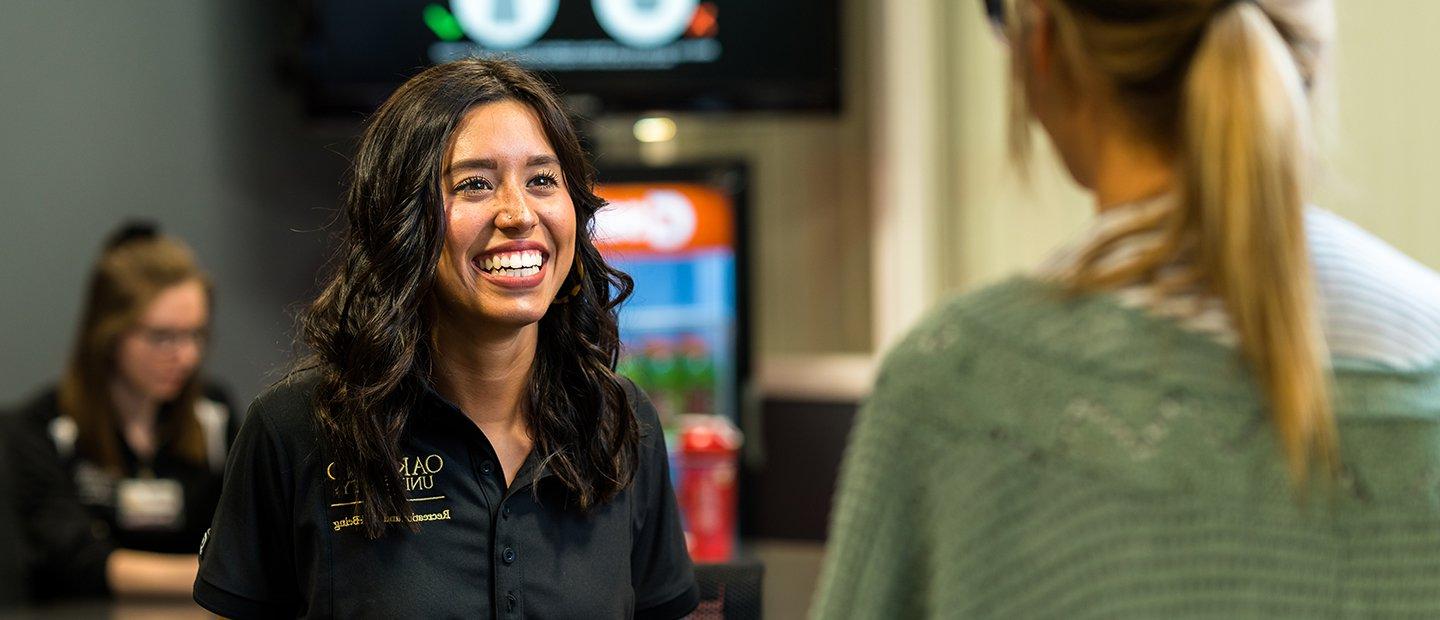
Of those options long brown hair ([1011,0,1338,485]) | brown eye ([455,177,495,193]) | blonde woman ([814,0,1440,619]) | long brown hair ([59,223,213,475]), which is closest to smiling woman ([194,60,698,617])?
brown eye ([455,177,495,193])

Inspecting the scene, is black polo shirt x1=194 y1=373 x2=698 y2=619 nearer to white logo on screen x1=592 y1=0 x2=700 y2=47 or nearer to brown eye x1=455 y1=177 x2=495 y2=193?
brown eye x1=455 y1=177 x2=495 y2=193

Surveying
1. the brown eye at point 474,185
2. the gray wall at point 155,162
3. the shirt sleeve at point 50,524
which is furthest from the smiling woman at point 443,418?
the gray wall at point 155,162

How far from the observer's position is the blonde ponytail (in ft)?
3.04

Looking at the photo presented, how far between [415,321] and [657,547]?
39 cm

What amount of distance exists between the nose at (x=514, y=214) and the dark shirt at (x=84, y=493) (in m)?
1.82

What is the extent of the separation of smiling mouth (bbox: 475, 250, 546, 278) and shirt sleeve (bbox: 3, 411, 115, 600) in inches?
69.4

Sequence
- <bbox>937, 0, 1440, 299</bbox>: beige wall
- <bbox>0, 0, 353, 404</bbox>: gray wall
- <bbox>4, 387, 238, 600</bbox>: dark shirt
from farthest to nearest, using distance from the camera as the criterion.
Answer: <bbox>0, 0, 353, 404</bbox>: gray wall < <bbox>4, 387, 238, 600</bbox>: dark shirt < <bbox>937, 0, 1440, 299</bbox>: beige wall

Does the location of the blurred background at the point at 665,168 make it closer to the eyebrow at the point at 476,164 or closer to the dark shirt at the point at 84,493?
the dark shirt at the point at 84,493

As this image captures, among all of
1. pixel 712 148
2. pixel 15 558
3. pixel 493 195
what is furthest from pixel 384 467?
pixel 712 148

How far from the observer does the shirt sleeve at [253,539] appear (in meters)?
1.57

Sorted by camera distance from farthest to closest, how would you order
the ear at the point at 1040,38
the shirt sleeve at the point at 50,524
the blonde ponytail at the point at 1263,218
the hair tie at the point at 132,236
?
the hair tie at the point at 132,236 → the shirt sleeve at the point at 50,524 → the ear at the point at 1040,38 → the blonde ponytail at the point at 1263,218

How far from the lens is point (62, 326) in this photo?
13.5 feet

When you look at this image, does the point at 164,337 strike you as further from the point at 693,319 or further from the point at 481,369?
the point at 481,369

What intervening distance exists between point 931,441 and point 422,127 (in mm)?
808
